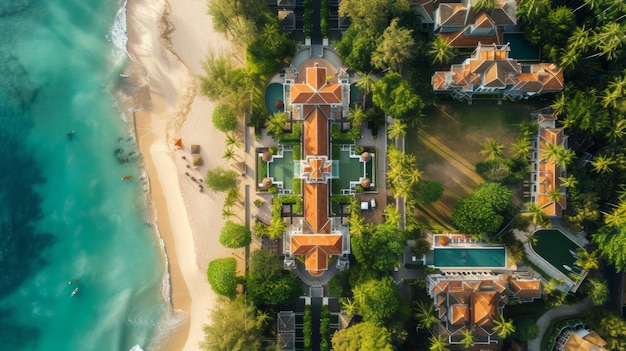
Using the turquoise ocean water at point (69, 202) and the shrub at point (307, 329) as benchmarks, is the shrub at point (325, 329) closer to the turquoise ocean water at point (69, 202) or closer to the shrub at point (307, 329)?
the shrub at point (307, 329)

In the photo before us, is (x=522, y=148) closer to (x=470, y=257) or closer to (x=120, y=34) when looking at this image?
(x=470, y=257)

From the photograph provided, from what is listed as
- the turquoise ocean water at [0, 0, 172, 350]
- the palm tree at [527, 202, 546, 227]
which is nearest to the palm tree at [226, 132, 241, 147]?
the turquoise ocean water at [0, 0, 172, 350]

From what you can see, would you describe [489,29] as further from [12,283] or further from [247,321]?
[12,283]

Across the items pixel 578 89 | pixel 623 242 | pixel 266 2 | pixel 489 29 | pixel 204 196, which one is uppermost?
pixel 266 2

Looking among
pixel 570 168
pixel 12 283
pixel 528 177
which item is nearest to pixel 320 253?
pixel 528 177

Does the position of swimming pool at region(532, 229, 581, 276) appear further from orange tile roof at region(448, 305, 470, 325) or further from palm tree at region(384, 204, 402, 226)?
palm tree at region(384, 204, 402, 226)
